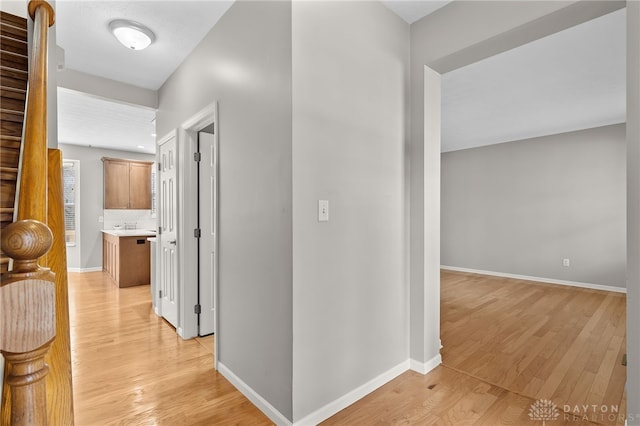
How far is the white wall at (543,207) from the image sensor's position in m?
4.92

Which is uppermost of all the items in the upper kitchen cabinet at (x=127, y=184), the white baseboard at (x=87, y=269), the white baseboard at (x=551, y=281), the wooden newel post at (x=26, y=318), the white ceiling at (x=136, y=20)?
the white ceiling at (x=136, y=20)

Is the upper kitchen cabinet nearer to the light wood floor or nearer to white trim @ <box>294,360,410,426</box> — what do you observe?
the light wood floor

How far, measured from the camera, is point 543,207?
5.50m

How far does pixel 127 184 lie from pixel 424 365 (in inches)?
278

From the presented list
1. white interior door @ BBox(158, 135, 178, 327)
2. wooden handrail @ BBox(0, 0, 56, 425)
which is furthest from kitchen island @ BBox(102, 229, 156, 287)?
wooden handrail @ BBox(0, 0, 56, 425)

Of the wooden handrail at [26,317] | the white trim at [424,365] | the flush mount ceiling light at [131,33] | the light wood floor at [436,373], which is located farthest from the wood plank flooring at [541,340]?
the flush mount ceiling light at [131,33]

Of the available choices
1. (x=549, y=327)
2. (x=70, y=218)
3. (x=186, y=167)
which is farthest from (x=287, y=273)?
(x=70, y=218)

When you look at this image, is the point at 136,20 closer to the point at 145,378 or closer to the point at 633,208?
the point at 145,378

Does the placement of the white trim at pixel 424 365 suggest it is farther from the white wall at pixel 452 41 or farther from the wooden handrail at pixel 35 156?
the wooden handrail at pixel 35 156

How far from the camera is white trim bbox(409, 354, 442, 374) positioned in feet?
7.95

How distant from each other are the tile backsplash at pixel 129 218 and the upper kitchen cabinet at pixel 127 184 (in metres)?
0.19

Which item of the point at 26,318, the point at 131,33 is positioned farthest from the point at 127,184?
the point at 26,318

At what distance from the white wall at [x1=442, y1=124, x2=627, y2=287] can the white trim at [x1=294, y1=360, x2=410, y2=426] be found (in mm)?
4509

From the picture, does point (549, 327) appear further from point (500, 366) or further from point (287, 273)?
point (287, 273)
